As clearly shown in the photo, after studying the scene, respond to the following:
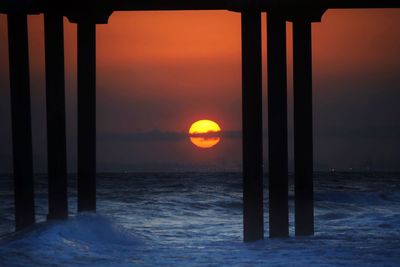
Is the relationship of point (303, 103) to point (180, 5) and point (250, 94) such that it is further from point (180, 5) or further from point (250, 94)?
point (180, 5)

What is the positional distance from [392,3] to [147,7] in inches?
156

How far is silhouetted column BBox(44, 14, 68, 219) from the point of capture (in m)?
14.0

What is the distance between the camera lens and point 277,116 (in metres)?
13.5

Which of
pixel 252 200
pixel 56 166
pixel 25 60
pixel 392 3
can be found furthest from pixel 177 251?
pixel 392 3

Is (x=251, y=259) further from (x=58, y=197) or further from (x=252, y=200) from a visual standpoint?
(x=58, y=197)

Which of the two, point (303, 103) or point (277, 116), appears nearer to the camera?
point (277, 116)

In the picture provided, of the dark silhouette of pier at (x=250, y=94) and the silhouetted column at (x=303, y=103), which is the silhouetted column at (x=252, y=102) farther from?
the silhouetted column at (x=303, y=103)

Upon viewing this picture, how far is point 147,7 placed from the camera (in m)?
14.1

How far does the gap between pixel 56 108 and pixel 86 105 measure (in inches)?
39.5

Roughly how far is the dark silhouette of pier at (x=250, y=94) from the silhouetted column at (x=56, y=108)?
0.02 meters

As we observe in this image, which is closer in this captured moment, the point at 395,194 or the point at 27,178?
the point at 27,178

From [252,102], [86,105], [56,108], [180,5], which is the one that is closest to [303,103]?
[252,102]

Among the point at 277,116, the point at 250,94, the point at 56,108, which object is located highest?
the point at 250,94

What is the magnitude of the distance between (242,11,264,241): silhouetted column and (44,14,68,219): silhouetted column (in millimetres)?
3137
